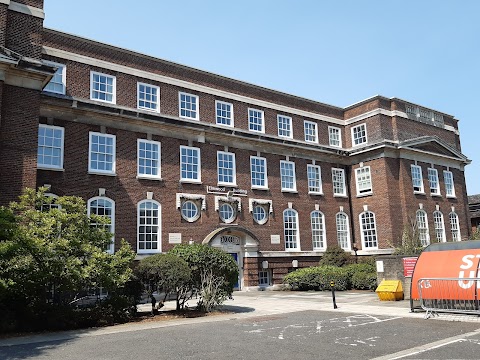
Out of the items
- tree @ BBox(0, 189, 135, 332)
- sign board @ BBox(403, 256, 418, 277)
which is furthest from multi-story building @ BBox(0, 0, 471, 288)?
sign board @ BBox(403, 256, 418, 277)

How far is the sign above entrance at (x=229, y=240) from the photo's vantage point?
24850 mm

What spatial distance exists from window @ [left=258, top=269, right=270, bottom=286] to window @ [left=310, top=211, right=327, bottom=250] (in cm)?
417

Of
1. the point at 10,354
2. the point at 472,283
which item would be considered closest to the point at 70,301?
the point at 10,354

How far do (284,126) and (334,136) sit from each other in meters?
4.96

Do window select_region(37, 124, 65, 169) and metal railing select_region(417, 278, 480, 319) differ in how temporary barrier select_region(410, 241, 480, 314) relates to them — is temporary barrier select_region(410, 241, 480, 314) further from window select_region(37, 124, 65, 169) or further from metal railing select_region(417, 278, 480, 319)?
window select_region(37, 124, 65, 169)

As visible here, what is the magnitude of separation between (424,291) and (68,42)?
19134mm

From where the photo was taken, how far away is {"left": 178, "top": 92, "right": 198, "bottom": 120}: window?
82.7ft

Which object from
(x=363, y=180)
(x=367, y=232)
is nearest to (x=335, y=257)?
(x=367, y=232)

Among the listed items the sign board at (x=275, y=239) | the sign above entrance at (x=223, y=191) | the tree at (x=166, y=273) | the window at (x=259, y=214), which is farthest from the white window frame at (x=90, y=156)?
the sign board at (x=275, y=239)

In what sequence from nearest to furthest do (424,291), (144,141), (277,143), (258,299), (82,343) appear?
(82,343) → (424,291) → (258,299) → (144,141) → (277,143)

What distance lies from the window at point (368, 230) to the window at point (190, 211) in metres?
13.1

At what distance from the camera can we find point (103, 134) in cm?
2191

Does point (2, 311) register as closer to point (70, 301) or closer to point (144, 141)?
point (70, 301)

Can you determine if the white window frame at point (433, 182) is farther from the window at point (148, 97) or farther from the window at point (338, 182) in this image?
the window at point (148, 97)
